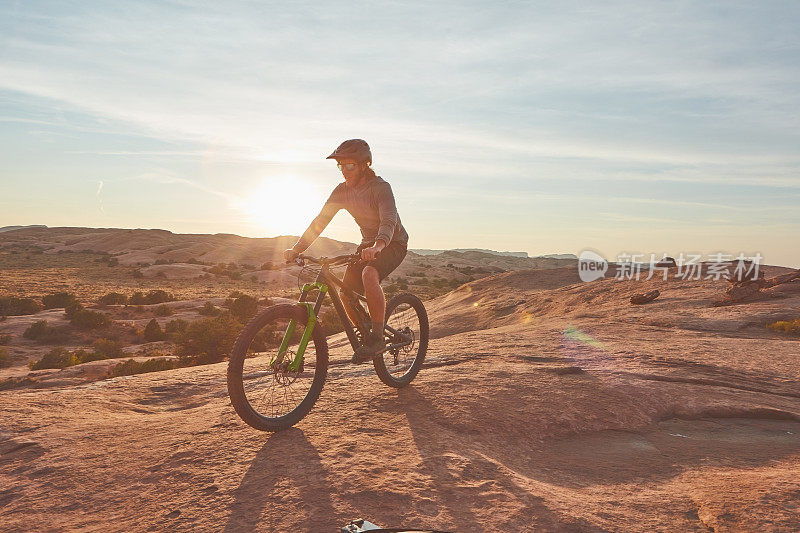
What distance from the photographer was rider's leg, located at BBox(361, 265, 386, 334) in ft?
Result: 16.1

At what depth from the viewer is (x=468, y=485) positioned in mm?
3240

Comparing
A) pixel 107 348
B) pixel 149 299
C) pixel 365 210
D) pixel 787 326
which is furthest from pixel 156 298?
pixel 787 326

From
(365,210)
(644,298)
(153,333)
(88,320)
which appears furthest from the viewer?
(88,320)

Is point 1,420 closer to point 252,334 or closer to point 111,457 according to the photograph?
point 111,457

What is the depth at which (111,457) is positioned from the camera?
3863mm

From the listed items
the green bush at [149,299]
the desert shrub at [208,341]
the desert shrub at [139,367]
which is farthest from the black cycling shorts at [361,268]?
the green bush at [149,299]

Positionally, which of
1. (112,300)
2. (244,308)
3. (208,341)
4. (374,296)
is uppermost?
(374,296)

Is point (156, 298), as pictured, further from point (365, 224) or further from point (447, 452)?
point (447, 452)

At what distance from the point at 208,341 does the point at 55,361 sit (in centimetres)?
420

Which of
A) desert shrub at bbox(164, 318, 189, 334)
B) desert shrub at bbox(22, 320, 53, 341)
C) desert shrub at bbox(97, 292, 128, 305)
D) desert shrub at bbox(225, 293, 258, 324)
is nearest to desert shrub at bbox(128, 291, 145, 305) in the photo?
desert shrub at bbox(97, 292, 128, 305)

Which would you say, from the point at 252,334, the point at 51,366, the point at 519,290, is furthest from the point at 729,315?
the point at 51,366

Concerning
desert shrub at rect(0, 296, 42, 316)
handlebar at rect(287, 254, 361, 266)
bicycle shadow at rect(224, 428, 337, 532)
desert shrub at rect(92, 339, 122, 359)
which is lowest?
desert shrub at rect(92, 339, 122, 359)

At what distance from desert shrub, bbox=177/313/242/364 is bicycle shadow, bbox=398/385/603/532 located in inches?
467

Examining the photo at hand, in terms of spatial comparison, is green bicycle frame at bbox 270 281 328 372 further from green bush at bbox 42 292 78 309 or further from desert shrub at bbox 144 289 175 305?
desert shrub at bbox 144 289 175 305
